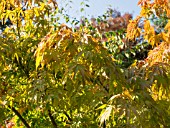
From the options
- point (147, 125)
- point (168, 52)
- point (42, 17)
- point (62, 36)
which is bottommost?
point (147, 125)

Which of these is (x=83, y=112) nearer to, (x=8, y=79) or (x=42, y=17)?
(x=8, y=79)

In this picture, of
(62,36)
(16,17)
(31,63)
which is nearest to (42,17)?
(16,17)

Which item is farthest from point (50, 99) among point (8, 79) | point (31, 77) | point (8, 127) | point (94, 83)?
point (8, 127)

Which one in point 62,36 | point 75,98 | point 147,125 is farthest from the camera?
point 75,98

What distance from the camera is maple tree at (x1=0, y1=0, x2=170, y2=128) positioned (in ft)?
4.12

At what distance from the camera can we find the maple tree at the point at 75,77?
1255 mm

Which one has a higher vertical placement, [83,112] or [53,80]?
[53,80]

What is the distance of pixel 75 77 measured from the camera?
1.34 m

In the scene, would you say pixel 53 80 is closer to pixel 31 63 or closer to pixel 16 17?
pixel 31 63

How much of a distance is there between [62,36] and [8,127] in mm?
1515

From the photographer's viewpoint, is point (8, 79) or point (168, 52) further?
point (8, 79)

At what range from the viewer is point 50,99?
1.36 m

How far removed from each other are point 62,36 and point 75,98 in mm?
316

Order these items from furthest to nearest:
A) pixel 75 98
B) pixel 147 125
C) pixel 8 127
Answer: pixel 8 127 < pixel 75 98 < pixel 147 125
